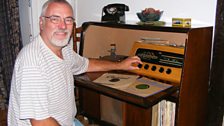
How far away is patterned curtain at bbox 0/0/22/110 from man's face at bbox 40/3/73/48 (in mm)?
1284

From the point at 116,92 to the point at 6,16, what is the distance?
1.65 m

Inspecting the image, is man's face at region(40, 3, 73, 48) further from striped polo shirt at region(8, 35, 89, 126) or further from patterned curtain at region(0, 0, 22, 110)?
patterned curtain at region(0, 0, 22, 110)

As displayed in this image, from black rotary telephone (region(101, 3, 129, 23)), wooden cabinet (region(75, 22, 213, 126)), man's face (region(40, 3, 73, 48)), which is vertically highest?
black rotary telephone (region(101, 3, 129, 23))

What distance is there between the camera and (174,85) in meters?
1.30

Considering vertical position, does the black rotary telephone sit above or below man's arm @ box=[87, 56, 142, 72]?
above

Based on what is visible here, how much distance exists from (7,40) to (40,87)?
1.51m

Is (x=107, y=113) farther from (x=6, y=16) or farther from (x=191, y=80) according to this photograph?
(x=6, y=16)

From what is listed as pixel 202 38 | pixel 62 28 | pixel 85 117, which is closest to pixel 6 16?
pixel 85 117

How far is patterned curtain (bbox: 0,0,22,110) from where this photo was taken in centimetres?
232

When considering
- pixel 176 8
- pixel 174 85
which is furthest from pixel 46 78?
pixel 176 8

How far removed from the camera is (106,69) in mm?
1605

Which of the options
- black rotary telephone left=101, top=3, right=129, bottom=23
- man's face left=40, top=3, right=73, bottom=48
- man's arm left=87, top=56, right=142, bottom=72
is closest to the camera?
man's face left=40, top=3, right=73, bottom=48

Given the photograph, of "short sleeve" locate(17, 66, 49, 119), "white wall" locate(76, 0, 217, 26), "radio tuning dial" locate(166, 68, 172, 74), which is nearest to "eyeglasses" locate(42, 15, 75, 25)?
"short sleeve" locate(17, 66, 49, 119)

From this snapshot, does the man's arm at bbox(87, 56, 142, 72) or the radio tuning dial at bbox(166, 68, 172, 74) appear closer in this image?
the radio tuning dial at bbox(166, 68, 172, 74)
